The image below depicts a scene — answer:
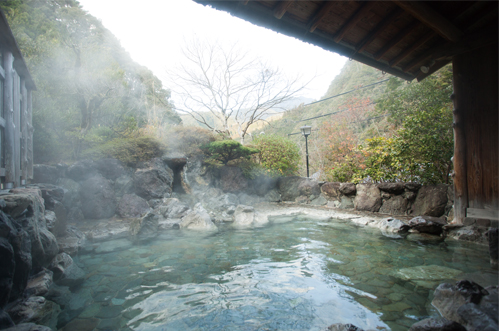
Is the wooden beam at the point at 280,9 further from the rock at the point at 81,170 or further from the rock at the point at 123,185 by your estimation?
the rock at the point at 123,185

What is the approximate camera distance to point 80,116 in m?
10.7

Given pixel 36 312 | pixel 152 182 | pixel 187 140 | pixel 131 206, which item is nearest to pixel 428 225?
pixel 36 312

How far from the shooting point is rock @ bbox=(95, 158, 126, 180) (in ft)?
26.8

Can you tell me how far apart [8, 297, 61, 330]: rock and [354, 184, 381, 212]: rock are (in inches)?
302

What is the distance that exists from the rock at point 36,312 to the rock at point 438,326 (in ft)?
10.5

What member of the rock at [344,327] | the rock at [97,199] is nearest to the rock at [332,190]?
the rock at [344,327]

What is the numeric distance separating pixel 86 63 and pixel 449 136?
564 inches

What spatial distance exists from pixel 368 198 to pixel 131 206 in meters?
7.55

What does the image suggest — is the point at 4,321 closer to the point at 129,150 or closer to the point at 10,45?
the point at 10,45

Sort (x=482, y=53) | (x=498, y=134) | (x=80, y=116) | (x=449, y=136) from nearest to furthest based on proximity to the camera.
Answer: (x=498, y=134), (x=482, y=53), (x=449, y=136), (x=80, y=116)

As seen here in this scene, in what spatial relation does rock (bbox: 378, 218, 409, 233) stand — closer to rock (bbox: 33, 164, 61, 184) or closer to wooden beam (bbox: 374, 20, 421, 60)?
A: wooden beam (bbox: 374, 20, 421, 60)

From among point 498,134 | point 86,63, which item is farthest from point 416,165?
point 86,63

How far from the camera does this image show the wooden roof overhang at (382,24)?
121 inches

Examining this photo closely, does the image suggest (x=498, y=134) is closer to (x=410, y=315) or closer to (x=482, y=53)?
(x=482, y=53)
